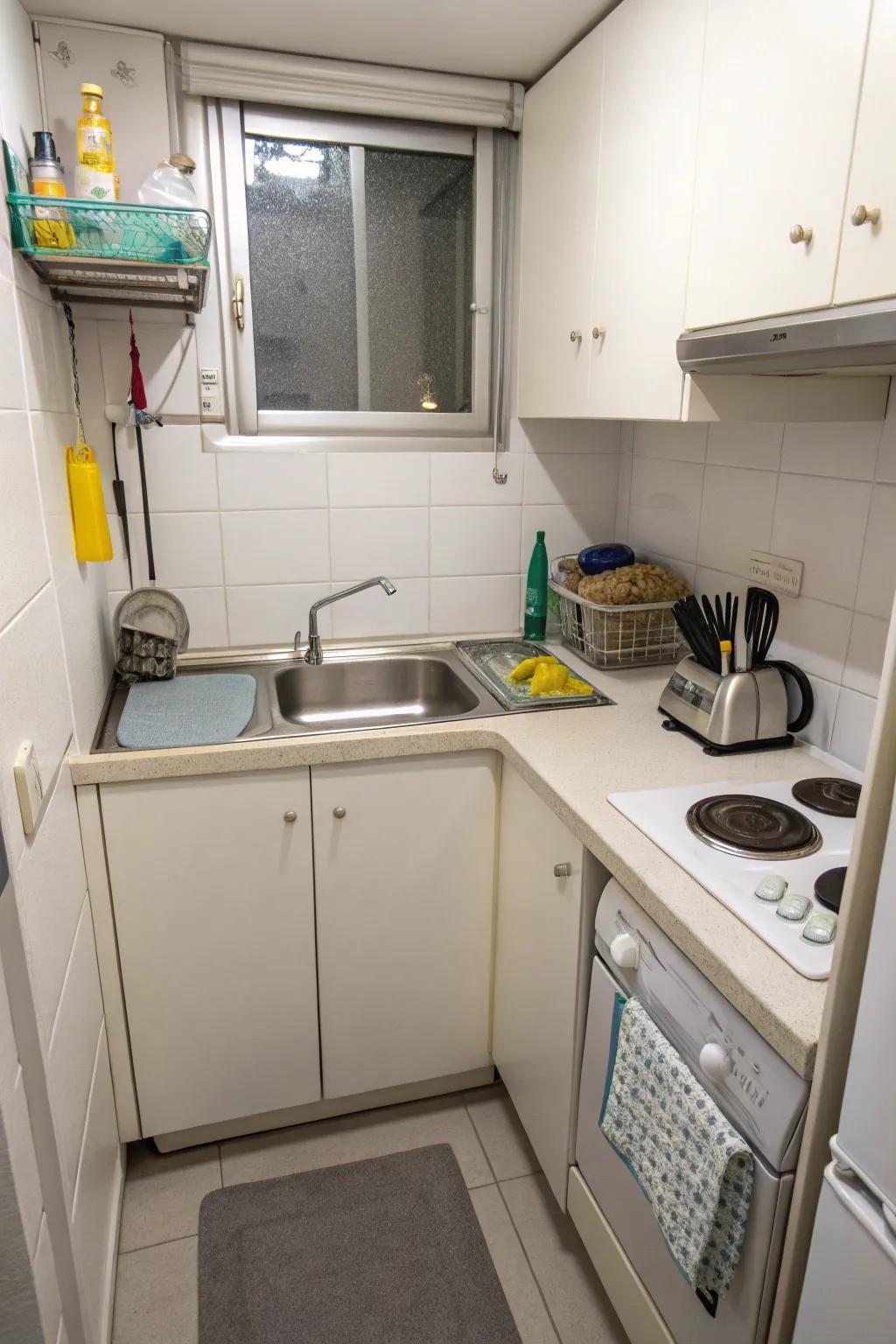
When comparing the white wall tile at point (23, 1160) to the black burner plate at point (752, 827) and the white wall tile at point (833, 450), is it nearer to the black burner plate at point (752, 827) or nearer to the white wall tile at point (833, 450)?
the black burner plate at point (752, 827)

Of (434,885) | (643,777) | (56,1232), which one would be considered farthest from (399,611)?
(56,1232)

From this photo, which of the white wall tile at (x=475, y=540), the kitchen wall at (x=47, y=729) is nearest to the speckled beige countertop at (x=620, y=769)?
the kitchen wall at (x=47, y=729)

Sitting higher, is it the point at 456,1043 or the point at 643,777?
the point at 643,777

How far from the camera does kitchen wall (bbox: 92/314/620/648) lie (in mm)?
1796

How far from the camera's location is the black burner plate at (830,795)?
4.02 feet

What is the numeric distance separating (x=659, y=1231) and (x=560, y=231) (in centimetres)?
174

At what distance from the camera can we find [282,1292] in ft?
4.66

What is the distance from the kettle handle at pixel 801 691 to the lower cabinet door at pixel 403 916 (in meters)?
0.57

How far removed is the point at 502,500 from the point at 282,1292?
1682 millimetres

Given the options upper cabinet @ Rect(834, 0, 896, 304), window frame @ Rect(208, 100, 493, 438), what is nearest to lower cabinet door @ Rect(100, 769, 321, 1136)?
window frame @ Rect(208, 100, 493, 438)

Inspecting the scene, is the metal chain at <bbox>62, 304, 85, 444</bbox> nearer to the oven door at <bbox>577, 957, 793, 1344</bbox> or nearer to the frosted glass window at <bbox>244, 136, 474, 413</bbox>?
the frosted glass window at <bbox>244, 136, 474, 413</bbox>

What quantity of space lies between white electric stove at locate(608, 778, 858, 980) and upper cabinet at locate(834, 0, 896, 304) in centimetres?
65

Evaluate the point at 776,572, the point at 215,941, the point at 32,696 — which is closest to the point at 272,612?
the point at 215,941

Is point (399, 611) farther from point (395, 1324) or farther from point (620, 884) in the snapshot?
point (395, 1324)
